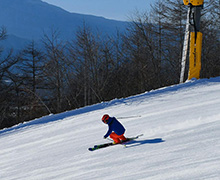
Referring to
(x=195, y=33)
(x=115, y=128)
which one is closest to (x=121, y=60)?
(x=195, y=33)

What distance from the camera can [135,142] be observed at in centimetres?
482

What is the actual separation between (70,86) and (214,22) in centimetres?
1144

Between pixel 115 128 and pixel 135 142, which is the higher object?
pixel 115 128

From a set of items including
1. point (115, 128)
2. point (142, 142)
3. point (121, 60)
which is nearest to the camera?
point (142, 142)

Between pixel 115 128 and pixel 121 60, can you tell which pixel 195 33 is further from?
pixel 121 60

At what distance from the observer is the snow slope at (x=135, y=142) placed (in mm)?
3531

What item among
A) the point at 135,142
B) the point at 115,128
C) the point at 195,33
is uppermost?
the point at 195,33

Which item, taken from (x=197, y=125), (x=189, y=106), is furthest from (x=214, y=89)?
(x=197, y=125)

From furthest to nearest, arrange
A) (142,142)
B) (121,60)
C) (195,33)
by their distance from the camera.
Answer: (121,60) → (195,33) → (142,142)

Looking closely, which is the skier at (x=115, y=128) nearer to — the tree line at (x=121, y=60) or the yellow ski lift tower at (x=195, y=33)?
the yellow ski lift tower at (x=195, y=33)

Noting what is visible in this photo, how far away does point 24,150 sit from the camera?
6.29 meters

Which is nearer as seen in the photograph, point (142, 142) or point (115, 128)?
point (142, 142)

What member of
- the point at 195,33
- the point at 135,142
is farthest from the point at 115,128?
the point at 195,33

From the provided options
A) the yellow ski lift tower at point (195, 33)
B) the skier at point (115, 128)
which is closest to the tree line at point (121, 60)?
the yellow ski lift tower at point (195, 33)
